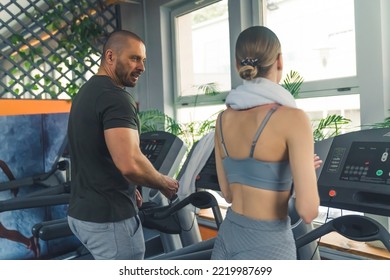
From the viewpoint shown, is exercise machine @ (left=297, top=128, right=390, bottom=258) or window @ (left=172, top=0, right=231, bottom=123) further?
window @ (left=172, top=0, right=231, bottom=123)

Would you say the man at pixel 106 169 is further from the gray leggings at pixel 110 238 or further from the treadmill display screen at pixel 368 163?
the treadmill display screen at pixel 368 163

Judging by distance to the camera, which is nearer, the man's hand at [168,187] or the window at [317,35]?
the man's hand at [168,187]

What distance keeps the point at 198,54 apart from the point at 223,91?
413mm

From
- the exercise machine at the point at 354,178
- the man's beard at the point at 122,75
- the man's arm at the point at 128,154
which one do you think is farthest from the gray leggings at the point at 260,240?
the man's beard at the point at 122,75

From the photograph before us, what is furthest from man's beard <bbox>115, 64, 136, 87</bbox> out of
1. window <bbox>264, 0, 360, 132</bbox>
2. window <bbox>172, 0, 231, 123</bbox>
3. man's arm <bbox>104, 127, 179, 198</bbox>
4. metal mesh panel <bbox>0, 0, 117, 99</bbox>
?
metal mesh panel <bbox>0, 0, 117, 99</bbox>

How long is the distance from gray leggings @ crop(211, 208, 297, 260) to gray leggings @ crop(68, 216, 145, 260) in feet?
1.38

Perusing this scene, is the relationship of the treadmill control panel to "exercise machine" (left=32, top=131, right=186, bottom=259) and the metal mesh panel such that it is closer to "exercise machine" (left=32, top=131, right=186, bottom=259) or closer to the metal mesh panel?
"exercise machine" (left=32, top=131, right=186, bottom=259)

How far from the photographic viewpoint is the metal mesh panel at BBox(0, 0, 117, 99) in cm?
286

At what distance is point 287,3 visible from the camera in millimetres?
2027

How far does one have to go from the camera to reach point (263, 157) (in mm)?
939

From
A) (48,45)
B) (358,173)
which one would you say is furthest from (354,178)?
(48,45)

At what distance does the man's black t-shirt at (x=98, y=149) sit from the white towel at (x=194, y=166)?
430mm

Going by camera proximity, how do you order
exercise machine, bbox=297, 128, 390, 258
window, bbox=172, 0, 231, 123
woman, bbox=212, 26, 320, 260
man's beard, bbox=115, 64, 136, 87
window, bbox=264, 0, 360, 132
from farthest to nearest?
window, bbox=172, 0, 231, 123 → window, bbox=264, 0, 360, 132 → man's beard, bbox=115, 64, 136, 87 → exercise machine, bbox=297, 128, 390, 258 → woman, bbox=212, 26, 320, 260

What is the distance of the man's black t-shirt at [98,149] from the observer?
4.04ft
